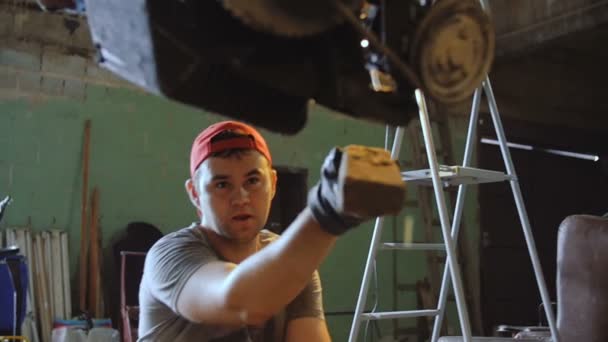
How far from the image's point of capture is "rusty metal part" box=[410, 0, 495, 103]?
109cm

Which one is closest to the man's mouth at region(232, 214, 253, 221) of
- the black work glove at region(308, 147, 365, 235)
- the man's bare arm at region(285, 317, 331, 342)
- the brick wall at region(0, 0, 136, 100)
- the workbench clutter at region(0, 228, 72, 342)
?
the man's bare arm at region(285, 317, 331, 342)

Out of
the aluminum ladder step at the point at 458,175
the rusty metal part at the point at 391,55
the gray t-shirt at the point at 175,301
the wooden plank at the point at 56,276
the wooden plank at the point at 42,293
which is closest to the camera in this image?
the rusty metal part at the point at 391,55

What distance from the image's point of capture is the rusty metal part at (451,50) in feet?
3.59

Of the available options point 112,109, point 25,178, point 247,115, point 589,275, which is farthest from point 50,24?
point 247,115

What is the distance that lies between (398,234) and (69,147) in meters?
3.00

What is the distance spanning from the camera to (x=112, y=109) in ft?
18.1

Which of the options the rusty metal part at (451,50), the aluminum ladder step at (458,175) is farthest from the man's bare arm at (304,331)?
the aluminum ladder step at (458,175)

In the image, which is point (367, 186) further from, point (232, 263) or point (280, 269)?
point (232, 263)

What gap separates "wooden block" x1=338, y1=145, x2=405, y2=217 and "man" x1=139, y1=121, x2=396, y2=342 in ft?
0.32

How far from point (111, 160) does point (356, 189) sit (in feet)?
15.3

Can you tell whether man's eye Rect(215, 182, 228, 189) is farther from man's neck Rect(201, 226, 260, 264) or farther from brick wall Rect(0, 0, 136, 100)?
brick wall Rect(0, 0, 136, 100)

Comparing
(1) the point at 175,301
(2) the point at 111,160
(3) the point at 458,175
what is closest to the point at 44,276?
(2) the point at 111,160

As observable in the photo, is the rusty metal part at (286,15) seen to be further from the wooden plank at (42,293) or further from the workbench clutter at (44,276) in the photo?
the wooden plank at (42,293)

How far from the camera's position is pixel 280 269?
1149 mm
